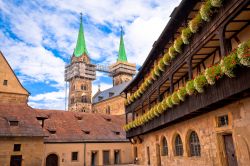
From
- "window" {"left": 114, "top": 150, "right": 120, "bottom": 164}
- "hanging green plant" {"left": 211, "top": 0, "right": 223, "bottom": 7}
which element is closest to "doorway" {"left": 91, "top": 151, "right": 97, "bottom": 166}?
"window" {"left": 114, "top": 150, "right": 120, "bottom": 164}

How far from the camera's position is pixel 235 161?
1196 centimetres

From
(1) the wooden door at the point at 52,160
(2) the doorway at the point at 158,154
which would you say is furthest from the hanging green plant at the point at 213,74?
(1) the wooden door at the point at 52,160

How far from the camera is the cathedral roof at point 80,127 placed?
3197 cm

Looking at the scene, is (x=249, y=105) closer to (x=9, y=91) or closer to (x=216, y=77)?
(x=216, y=77)

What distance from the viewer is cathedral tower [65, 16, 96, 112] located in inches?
3455

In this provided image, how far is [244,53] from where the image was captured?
865 cm

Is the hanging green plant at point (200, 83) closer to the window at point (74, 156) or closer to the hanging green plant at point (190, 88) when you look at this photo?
the hanging green plant at point (190, 88)

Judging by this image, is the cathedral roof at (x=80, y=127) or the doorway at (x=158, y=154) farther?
the cathedral roof at (x=80, y=127)

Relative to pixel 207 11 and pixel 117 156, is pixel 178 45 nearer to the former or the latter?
pixel 207 11

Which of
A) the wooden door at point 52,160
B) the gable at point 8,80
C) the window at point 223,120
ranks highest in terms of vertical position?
the gable at point 8,80

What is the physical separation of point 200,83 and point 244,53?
127 inches

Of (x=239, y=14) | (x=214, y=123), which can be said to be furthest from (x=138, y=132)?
(x=239, y=14)

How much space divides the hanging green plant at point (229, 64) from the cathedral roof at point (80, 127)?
24.8 metres

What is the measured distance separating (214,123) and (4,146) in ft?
66.2
